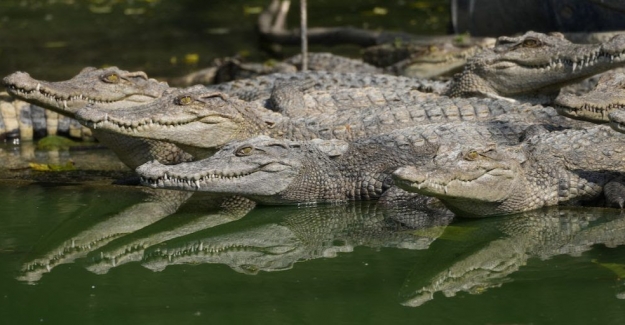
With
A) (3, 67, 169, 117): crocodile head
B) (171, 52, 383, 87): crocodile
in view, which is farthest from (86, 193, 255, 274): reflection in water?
(171, 52, 383, 87): crocodile

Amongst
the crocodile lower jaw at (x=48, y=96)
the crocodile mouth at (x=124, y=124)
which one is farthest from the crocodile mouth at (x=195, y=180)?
the crocodile lower jaw at (x=48, y=96)

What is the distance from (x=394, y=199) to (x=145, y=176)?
1.45 m

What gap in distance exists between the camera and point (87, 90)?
7684 millimetres

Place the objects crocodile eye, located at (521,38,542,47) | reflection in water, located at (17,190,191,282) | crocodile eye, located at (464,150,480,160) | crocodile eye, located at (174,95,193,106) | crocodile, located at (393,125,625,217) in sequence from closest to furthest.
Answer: reflection in water, located at (17,190,191,282), crocodile, located at (393,125,625,217), crocodile eye, located at (464,150,480,160), crocodile eye, located at (174,95,193,106), crocodile eye, located at (521,38,542,47)

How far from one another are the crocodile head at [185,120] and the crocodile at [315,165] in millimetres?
546

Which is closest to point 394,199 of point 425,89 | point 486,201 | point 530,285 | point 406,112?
point 486,201

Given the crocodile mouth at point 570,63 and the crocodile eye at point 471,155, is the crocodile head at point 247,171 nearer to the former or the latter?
the crocodile eye at point 471,155

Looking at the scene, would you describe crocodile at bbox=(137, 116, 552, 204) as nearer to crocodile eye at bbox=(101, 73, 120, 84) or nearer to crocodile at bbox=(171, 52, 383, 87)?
crocodile eye at bbox=(101, 73, 120, 84)

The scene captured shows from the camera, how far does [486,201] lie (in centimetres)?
589

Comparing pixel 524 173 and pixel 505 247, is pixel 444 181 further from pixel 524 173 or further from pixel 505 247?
pixel 524 173

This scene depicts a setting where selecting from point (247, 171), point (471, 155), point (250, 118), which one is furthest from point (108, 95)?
point (471, 155)

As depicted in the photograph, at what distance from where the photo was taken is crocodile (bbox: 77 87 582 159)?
22.3ft

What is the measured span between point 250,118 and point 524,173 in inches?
78.4

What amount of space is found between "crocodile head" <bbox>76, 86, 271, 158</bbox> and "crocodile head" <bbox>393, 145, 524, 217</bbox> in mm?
1745
